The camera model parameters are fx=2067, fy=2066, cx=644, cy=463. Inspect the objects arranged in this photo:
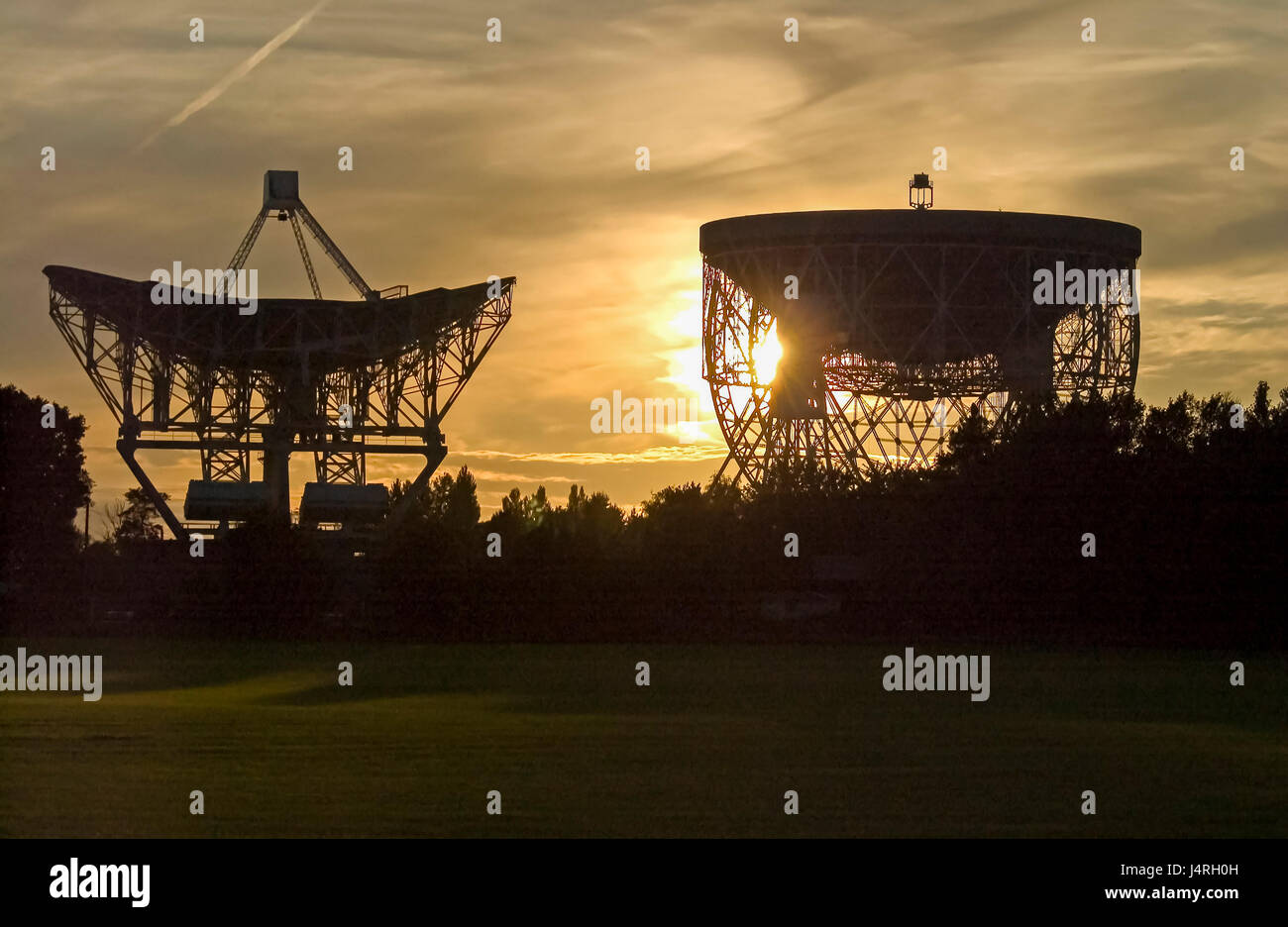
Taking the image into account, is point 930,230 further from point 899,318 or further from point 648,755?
point 648,755

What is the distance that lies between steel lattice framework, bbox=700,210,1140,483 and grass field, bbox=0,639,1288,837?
110 feet

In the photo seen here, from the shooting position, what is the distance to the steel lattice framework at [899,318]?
82.1 meters

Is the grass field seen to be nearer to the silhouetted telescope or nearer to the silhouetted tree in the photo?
the silhouetted telescope

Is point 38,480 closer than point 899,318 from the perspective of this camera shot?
No

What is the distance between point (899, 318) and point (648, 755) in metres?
56.6

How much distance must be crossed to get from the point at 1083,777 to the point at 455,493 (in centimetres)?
14144

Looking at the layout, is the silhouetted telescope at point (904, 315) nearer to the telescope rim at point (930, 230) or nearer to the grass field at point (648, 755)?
the telescope rim at point (930, 230)

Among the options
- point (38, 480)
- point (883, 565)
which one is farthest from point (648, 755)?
point (38, 480)

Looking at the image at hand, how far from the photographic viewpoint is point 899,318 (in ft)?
276

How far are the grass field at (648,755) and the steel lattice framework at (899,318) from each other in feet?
110

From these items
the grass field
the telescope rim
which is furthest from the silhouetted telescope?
the grass field

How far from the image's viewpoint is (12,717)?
36.8 meters

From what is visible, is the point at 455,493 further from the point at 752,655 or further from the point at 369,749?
the point at 369,749
